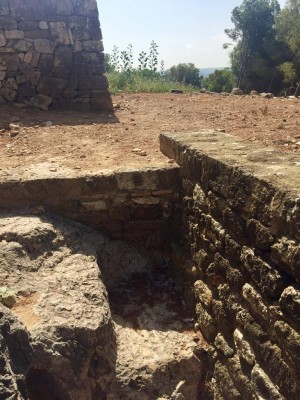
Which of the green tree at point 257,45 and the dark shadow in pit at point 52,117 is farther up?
the green tree at point 257,45

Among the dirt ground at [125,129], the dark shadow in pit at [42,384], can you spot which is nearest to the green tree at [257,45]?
the dirt ground at [125,129]

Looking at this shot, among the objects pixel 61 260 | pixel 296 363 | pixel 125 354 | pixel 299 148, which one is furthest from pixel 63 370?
pixel 299 148

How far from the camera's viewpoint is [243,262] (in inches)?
96.7

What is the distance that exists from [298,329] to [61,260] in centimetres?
183

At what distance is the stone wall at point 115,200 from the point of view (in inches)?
138

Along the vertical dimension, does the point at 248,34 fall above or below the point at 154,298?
above

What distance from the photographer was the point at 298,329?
1950 millimetres

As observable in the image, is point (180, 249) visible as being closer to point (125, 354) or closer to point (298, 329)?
point (125, 354)

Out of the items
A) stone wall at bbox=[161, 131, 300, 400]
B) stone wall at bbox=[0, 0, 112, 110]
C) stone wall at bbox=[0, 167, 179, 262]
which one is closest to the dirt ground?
stone wall at bbox=[0, 167, 179, 262]

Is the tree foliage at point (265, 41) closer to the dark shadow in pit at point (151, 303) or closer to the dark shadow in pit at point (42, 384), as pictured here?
the dark shadow in pit at point (151, 303)

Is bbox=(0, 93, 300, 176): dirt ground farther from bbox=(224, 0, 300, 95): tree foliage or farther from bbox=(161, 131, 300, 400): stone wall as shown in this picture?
bbox=(224, 0, 300, 95): tree foliage

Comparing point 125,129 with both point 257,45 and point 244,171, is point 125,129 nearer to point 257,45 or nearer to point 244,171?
point 244,171

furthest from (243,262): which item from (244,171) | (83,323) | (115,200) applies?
(115,200)

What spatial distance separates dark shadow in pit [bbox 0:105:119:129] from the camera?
6059 mm
